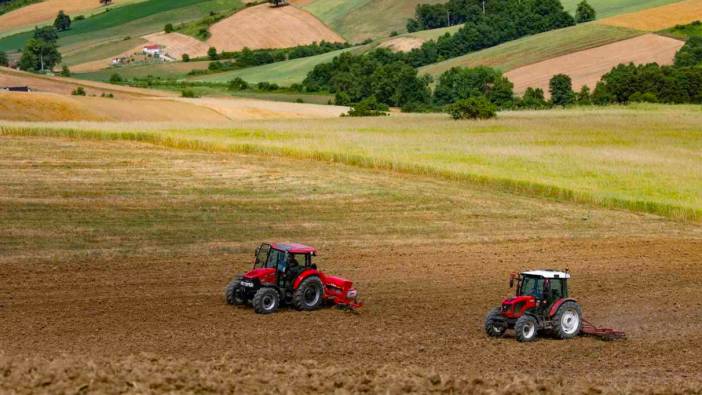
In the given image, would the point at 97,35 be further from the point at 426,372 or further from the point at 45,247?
the point at 426,372

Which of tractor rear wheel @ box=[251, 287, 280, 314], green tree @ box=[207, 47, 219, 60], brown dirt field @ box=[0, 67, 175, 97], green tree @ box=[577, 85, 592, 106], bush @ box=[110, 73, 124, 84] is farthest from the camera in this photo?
green tree @ box=[207, 47, 219, 60]

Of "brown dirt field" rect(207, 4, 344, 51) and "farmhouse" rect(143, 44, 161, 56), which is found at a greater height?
"brown dirt field" rect(207, 4, 344, 51)

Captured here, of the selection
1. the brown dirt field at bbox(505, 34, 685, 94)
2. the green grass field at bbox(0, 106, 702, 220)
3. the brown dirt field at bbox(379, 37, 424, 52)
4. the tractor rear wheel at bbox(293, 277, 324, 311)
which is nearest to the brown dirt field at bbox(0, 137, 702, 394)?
the tractor rear wheel at bbox(293, 277, 324, 311)

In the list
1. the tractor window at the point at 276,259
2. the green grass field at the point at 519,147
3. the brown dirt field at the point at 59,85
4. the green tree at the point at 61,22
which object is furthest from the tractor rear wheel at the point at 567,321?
the green tree at the point at 61,22

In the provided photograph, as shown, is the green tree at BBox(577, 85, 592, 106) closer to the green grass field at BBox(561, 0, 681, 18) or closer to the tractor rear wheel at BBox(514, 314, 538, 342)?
the green grass field at BBox(561, 0, 681, 18)

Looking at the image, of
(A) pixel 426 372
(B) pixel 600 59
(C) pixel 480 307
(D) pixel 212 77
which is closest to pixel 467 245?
(C) pixel 480 307

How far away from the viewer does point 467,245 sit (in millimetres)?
34438

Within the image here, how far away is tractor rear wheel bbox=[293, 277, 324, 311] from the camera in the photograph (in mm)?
24562

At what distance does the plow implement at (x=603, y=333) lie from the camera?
22672 mm

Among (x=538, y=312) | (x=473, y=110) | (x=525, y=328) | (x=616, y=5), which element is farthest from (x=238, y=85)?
(x=525, y=328)

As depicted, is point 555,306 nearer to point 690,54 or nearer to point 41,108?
point 41,108

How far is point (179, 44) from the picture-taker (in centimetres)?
15762

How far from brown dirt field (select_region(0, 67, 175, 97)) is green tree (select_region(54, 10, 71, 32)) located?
72.6 metres

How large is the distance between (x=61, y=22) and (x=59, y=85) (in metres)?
82.3
